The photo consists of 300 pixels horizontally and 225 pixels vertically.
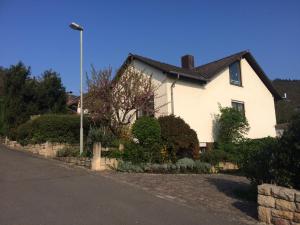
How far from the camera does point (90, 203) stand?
8.44 metres

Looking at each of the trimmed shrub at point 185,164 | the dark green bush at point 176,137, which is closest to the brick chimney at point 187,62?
the dark green bush at point 176,137

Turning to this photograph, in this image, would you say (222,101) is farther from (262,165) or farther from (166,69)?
(262,165)

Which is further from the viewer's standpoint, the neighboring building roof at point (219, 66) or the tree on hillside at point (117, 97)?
the neighboring building roof at point (219, 66)

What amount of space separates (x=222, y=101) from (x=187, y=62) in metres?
4.20

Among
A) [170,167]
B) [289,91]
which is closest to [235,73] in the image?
[170,167]

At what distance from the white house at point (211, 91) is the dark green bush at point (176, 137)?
3.16m

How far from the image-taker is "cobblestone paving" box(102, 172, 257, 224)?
8188 mm

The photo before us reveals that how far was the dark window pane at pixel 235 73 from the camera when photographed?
23889mm

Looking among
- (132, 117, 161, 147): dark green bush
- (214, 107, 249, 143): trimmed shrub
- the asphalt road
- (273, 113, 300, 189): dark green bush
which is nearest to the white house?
(214, 107, 249, 143): trimmed shrub

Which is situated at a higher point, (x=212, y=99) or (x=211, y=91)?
(x=211, y=91)

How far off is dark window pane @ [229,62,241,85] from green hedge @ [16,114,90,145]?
1030cm

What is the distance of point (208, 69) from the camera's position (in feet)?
75.7

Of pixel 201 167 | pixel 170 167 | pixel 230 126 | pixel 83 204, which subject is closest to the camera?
Answer: pixel 83 204

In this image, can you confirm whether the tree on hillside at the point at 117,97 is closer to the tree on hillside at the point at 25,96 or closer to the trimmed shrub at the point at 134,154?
the trimmed shrub at the point at 134,154
